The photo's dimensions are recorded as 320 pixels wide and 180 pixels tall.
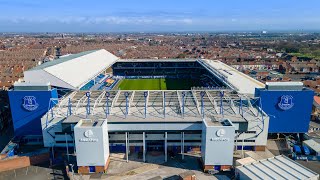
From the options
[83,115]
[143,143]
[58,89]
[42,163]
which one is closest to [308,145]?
[143,143]

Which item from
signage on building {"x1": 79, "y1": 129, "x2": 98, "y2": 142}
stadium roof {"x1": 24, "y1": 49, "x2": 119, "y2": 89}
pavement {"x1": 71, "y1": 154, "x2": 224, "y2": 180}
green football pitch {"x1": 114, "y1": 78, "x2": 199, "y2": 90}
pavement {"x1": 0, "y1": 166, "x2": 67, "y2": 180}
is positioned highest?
stadium roof {"x1": 24, "y1": 49, "x2": 119, "y2": 89}

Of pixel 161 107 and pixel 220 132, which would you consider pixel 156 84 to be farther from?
pixel 220 132

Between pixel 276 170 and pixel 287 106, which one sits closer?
pixel 276 170

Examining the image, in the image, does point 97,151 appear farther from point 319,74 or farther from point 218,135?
point 319,74

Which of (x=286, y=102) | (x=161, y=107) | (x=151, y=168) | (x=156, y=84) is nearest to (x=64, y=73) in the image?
(x=161, y=107)

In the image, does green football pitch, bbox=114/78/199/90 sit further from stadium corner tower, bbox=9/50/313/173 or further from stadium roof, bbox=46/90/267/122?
stadium roof, bbox=46/90/267/122

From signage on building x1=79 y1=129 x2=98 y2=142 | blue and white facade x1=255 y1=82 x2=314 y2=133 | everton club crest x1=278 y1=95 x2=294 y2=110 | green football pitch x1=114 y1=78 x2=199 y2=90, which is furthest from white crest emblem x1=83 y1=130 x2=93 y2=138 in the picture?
green football pitch x1=114 y1=78 x2=199 y2=90
